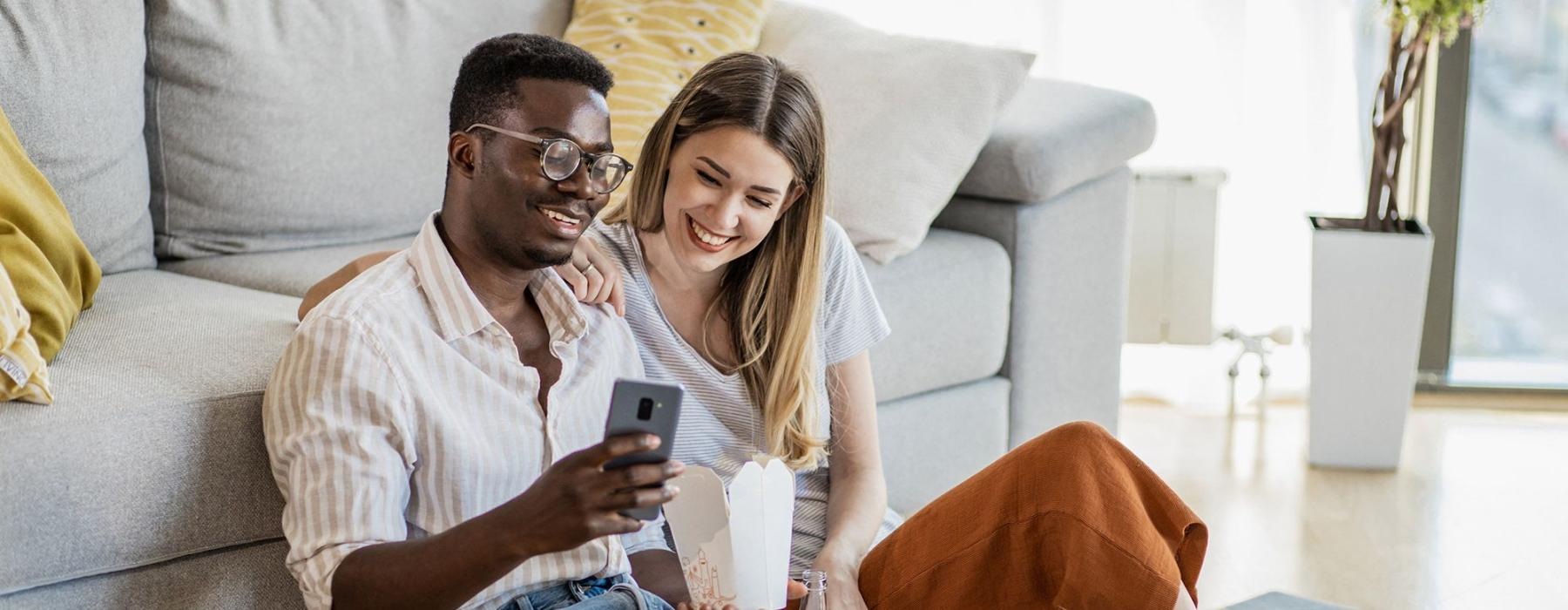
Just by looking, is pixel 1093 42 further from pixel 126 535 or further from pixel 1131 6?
pixel 126 535

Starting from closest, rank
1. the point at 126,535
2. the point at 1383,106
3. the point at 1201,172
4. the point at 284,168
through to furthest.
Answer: the point at 126,535 → the point at 284,168 → the point at 1383,106 → the point at 1201,172

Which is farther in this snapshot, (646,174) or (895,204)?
(895,204)

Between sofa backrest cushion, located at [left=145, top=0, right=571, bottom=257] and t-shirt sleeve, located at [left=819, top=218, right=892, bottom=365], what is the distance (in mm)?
857

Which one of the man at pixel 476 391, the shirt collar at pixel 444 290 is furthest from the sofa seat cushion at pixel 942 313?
the shirt collar at pixel 444 290

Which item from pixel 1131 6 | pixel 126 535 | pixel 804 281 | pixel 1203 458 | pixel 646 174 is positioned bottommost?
pixel 1203 458

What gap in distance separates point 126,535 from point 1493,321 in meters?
2.94

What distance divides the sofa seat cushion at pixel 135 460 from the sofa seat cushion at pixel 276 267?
0.47m

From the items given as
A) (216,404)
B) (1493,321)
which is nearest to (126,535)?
(216,404)

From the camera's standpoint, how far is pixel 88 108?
1.96 metres

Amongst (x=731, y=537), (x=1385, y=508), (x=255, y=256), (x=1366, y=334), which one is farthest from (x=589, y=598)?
(x=1366, y=334)

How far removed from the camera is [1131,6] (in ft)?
10.5

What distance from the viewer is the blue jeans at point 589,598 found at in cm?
129

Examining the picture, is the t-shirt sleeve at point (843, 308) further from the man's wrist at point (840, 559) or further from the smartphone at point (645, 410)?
the smartphone at point (645, 410)

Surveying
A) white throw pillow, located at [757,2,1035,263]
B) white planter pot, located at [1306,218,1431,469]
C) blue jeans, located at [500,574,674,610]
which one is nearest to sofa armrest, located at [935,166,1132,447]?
white throw pillow, located at [757,2,1035,263]
